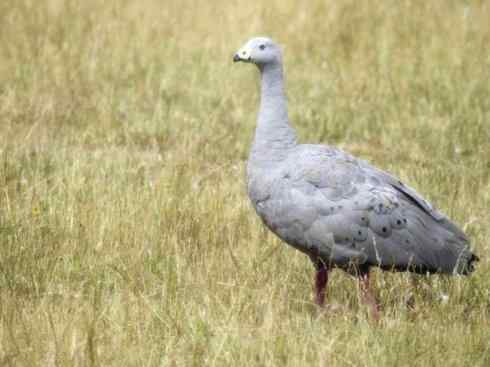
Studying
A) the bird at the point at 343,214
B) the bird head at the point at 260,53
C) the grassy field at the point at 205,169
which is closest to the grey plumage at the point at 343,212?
the bird at the point at 343,214

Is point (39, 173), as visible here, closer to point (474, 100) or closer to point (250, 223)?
point (250, 223)

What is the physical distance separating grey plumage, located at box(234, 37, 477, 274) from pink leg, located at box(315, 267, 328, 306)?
0.08 m

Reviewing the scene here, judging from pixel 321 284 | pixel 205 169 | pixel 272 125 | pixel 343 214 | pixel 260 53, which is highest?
pixel 260 53

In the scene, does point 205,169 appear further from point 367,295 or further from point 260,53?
point 367,295

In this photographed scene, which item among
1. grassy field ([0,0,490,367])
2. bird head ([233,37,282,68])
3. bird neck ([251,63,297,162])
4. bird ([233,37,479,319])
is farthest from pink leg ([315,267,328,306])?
bird head ([233,37,282,68])

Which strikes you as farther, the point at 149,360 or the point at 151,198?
the point at 151,198

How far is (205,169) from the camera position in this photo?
26.2 feet

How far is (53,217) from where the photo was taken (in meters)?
6.29

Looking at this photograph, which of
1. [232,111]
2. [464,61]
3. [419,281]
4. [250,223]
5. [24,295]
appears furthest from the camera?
[464,61]

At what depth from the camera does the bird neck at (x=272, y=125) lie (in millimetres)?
5559

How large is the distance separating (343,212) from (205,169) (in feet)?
9.27

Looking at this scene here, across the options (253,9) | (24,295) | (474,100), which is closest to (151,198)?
(24,295)

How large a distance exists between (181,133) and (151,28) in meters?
Answer: 2.15

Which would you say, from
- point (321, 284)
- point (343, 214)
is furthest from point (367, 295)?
point (343, 214)
